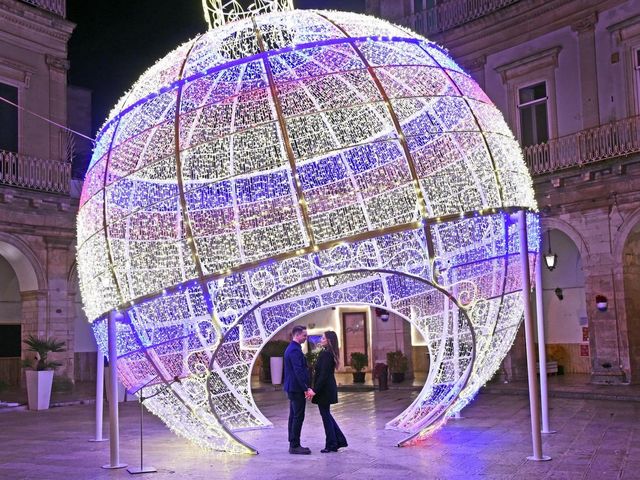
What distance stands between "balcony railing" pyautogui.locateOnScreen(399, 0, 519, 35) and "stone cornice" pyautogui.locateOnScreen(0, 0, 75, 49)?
9.08 meters

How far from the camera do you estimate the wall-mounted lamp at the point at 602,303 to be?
16719 millimetres

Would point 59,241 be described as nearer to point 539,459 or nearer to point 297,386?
point 297,386

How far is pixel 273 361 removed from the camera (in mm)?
20172

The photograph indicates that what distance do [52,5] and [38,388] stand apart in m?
9.85

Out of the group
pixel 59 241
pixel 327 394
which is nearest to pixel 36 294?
pixel 59 241

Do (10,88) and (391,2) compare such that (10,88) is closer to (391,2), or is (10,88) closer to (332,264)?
(391,2)

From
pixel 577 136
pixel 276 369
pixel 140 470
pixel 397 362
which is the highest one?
pixel 577 136

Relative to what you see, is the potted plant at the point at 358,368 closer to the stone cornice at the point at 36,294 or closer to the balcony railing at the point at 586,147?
the balcony railing at the point at 586,147

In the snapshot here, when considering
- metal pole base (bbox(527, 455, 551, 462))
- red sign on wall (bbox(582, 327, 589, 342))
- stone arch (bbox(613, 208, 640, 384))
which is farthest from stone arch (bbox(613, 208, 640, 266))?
metal pole base (bbox(527, 455, 551, 462))

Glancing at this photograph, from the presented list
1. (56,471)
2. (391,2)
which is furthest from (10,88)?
(56,471)

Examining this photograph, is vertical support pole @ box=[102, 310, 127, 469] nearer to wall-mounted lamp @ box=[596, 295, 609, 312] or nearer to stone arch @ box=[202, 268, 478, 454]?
stone arch @ box=[202, 268, 478, 454]

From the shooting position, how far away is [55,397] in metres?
17.2

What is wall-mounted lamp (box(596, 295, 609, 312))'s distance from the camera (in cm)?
1672

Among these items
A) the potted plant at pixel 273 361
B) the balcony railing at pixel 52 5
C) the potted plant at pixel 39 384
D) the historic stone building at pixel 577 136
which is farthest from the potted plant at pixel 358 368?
the balcony railing at pixel 52 5
